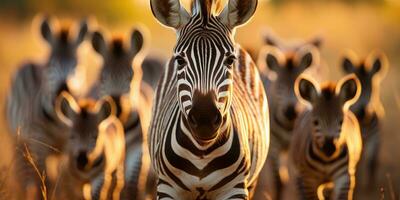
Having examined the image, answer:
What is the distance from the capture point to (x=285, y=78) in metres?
16.6

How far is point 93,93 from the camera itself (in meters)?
17.4

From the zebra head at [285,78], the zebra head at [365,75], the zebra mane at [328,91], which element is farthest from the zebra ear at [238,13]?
the zebra head at [365,75]

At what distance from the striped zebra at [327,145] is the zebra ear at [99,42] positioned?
120 inches

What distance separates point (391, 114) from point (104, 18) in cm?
1776

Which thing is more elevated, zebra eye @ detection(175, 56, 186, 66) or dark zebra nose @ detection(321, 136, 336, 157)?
zebra eye @ detection(175, 56, 186, 66)

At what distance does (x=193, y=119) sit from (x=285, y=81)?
8.35 meters

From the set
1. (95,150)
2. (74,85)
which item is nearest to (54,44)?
(74,85)

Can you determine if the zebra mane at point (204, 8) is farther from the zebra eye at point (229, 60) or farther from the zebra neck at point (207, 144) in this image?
the zebra neck at point (207, 144)

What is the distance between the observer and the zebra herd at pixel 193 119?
8.73 meters

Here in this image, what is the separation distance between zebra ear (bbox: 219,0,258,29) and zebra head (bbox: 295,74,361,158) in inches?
167

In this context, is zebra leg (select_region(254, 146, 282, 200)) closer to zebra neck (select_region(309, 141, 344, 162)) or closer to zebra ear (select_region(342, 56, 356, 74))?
zebra ear (select_region(342, 56, 356, 74))

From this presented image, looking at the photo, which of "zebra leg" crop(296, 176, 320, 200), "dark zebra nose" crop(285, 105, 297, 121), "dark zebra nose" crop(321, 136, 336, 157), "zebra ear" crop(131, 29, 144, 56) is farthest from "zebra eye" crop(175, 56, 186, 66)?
"dark zebra nose" crop(285, 105, 297, 121)

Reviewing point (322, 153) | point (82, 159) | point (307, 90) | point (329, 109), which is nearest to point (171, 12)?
point (82, 159)

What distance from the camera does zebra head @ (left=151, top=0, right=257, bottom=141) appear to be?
8.31 metres
